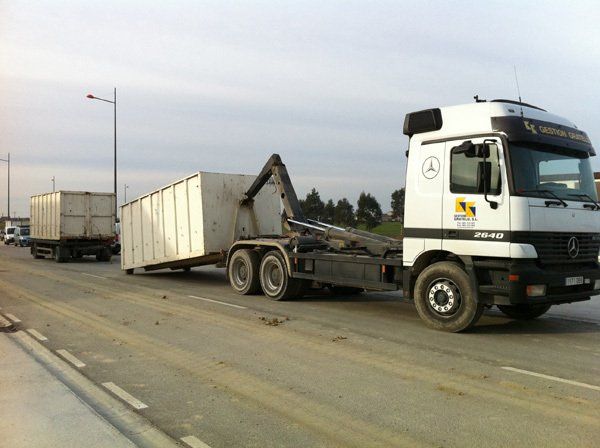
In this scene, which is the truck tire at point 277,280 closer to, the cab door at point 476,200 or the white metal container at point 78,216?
the cab door at point 476,200

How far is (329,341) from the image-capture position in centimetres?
721

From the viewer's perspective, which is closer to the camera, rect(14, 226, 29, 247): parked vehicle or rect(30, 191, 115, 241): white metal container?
rect(30, 191, 115, 241): white metal container

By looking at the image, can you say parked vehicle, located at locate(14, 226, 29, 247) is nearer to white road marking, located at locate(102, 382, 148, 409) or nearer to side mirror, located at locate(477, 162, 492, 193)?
white road marking, located at locate(102, 382, 148, 409)

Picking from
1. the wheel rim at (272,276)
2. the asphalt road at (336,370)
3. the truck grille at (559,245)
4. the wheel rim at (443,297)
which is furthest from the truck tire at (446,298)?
the wheel rim at (272,276)

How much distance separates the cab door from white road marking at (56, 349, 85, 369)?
5015 mm

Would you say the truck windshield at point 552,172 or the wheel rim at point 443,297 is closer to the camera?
the truck windshield at point 552,172

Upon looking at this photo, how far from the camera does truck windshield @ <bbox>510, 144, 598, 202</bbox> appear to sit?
7.20m

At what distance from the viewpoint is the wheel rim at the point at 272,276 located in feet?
36.8

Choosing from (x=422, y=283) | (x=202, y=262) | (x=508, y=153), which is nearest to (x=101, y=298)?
(x=202, y=262)

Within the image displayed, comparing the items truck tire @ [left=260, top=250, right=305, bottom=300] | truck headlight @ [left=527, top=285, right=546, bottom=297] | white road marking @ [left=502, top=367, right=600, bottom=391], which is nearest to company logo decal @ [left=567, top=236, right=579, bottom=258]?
truck headlight @ [left=527, top=285, right=546, bottom=297]

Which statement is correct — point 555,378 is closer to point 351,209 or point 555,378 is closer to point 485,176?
point 485,176

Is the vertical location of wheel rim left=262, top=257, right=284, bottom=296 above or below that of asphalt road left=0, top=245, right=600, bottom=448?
above

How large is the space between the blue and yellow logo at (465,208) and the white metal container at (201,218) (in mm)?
6999

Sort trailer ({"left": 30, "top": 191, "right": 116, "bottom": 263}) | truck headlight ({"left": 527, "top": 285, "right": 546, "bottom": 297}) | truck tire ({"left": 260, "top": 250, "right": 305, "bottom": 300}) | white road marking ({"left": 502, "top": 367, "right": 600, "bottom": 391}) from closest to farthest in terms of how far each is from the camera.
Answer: white road marking ({"left": 502, "top": 367, "right": 600, "bottom": 391}) < truck headlight ({"left": 527, "top": 285, "right": 546, "bottom": 297}) < truck tire ({"left": 260, "top": 250, "right": 305, "bottom": 300}) < trailer ({"left": 30, "top": 191, "right": 116, "bottom": 263})
